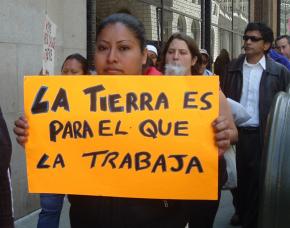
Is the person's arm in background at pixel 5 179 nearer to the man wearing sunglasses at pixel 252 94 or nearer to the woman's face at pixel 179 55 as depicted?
the woman's face at pixel 179 55

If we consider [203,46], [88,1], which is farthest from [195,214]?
[203,46]

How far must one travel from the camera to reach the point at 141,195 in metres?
2.14

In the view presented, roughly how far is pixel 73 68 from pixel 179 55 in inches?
33.1

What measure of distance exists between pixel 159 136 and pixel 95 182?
30 cm

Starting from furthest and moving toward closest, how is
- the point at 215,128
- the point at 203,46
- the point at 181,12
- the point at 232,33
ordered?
the point at 232,33 → the point at 203,46 → the point at 181,12 → the point at 215,128

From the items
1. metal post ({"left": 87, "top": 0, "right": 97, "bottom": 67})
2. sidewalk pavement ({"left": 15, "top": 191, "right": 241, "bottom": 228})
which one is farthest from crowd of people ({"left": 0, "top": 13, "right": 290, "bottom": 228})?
metal post ({"left": 87, "top": 0, "right": 97, "bottom": 67})

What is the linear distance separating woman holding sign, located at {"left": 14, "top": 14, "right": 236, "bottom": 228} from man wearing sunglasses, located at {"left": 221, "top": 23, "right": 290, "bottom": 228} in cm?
298

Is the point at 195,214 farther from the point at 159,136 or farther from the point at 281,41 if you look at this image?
the point at 281,41

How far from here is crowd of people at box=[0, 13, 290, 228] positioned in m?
2.20

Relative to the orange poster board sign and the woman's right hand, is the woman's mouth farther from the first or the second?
the woman's right hand

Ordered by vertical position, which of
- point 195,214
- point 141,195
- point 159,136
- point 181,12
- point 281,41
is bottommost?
point 195,214

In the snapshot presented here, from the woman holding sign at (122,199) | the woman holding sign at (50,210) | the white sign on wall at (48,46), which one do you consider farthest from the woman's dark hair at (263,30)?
the woman holding sign at (122,199)

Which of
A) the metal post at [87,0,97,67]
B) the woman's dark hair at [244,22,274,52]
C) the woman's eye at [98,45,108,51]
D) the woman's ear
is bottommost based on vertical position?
the woman's eye at [98,45,108,51]

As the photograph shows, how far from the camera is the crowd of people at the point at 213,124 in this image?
86.5 inches
